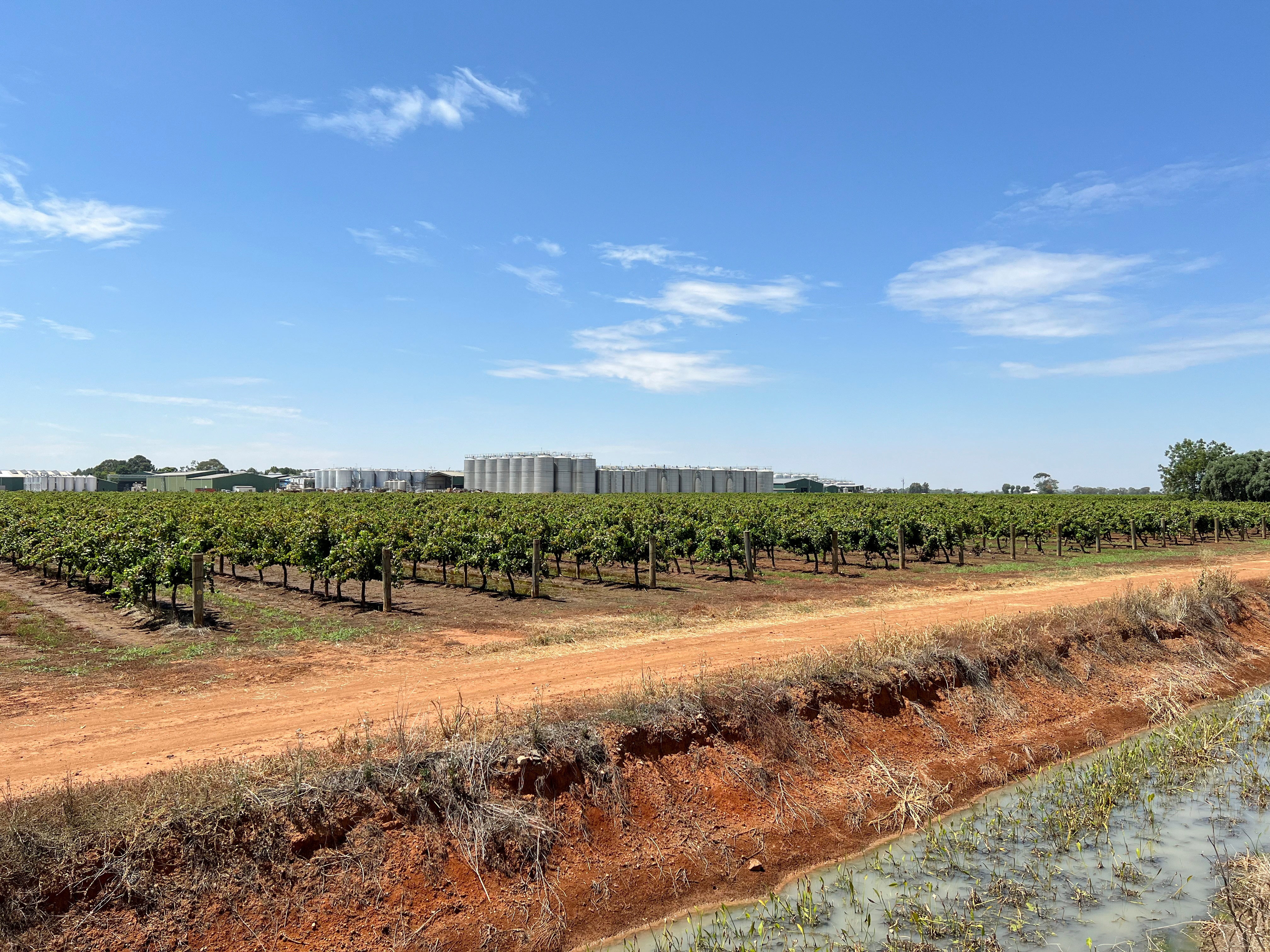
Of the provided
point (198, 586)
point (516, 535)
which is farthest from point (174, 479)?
point (198, 586)

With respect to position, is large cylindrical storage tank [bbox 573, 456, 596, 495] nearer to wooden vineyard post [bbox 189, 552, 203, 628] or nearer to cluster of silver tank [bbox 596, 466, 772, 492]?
cluster of silver tank [bbox 596, 466, 772, 492]

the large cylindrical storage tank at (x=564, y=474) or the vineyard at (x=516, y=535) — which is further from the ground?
the large cylindrical storage tank at (x=564, y=474)

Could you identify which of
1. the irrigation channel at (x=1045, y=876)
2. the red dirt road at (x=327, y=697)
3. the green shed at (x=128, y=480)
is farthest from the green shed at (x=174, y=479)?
the irrigation channel at (x=1045, y=876)

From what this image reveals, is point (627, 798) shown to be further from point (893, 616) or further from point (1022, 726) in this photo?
point (893, 616)

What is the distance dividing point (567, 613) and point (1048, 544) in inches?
1371

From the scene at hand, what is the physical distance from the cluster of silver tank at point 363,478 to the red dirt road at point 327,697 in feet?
367

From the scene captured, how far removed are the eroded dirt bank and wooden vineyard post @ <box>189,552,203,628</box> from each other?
10.0 m

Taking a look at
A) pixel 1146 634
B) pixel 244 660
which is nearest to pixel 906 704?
pixel 1146 634

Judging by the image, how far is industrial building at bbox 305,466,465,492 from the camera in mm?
120188

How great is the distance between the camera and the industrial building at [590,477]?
100312 mm

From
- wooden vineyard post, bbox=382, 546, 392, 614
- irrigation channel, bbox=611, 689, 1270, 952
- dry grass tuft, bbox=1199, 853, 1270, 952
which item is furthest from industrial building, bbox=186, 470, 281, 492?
dry grass tuft, bbox=1199, 853, 1270, 952

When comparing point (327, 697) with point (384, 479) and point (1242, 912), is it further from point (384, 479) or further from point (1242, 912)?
point (384, 479)

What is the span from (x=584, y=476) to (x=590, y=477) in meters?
0.87

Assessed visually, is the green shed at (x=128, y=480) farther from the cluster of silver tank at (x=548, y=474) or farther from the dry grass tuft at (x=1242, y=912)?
the dry grass tuft at (x=1242, y=912)
